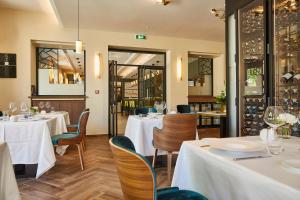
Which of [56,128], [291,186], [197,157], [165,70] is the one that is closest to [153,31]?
[165,70]

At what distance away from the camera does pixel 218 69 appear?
827 cm

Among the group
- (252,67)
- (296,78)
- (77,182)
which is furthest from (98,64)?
(296,78)

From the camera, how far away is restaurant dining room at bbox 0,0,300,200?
3.85ft

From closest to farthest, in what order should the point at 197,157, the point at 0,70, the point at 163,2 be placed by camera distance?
the point at 197,157
the point at 163,2
the point at 0,70

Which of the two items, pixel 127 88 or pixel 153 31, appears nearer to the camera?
pixel 153 31

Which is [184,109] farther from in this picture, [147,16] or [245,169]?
[245,169]

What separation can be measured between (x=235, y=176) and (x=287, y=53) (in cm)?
267

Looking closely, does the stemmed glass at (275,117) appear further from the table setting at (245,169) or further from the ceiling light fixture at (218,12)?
the ceiling light fixture at (218,12)

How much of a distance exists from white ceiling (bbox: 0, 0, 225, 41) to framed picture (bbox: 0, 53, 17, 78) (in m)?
1.26

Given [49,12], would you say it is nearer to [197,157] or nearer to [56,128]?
[56,128]

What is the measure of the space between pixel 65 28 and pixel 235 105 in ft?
16.6

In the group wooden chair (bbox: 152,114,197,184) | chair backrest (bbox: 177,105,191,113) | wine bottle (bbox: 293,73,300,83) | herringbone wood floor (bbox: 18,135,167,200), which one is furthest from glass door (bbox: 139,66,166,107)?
wine bottle (bbox: 293,73,300,83)

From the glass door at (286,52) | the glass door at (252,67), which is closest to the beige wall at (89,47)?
the glass door at (252,67)

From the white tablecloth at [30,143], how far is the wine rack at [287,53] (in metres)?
3.11
